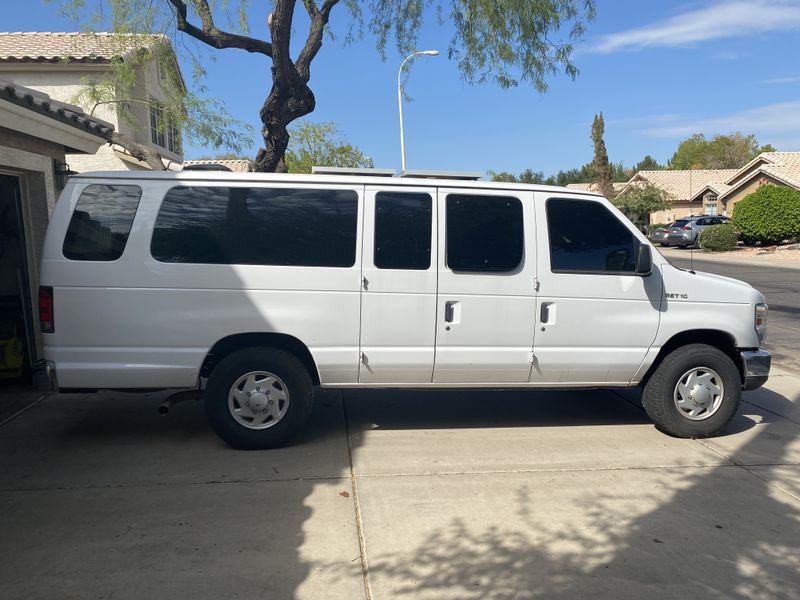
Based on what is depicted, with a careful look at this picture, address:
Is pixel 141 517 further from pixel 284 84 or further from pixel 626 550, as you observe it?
pixel 284 84

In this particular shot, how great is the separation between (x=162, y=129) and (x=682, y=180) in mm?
55977

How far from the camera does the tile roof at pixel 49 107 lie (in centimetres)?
574

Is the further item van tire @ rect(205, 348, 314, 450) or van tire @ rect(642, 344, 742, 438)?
van tire @ rect(642, 344, 742, 438)

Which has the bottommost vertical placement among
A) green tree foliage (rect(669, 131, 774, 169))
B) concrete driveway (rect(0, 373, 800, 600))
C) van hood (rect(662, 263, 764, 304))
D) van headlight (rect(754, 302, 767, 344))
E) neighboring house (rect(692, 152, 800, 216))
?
concrete driveway (rect(0, 373, 800, 600))

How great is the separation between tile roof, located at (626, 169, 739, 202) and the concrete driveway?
5284 cm

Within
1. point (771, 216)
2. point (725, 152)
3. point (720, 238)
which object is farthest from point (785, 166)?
point (725, 152)

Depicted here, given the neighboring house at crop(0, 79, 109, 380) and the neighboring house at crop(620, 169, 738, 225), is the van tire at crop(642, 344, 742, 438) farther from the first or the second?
the neighboring house at crop(620, 169, 738, 225)

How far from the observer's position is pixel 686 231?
3534 centimetres

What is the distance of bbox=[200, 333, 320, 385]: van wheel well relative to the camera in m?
4.91

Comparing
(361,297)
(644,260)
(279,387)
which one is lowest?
(279,387)

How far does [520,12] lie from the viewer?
10.1 m

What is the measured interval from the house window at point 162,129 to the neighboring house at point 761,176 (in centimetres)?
3250

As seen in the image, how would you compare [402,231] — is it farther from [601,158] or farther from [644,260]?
[601,158]

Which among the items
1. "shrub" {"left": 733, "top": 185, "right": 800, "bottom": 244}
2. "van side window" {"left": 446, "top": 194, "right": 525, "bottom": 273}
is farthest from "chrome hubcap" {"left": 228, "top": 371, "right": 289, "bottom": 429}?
"shrub" {"left": 733, "top": 185, "right": 800, "bottom": 244}
